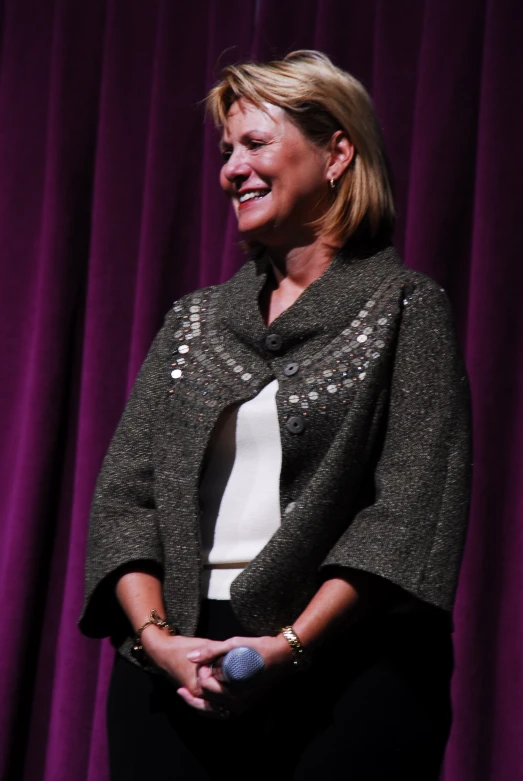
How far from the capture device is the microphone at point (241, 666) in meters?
0.98

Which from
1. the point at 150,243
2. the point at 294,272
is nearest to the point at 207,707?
the point at 294,272

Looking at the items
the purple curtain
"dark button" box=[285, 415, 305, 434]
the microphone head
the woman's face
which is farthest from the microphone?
the purple curtain

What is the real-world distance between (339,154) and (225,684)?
691 millimetres

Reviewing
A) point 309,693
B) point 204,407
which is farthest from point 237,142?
point 309,693

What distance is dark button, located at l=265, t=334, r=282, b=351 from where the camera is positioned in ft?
3.98

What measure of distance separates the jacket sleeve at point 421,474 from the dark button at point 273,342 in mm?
151

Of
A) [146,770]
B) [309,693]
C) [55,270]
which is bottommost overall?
[146,770]

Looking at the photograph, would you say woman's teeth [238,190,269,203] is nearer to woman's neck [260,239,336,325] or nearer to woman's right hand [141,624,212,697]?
woman's neck [260,239,336,325]

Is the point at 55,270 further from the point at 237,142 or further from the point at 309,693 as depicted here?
the point at 309,693

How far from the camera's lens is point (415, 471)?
107 cm

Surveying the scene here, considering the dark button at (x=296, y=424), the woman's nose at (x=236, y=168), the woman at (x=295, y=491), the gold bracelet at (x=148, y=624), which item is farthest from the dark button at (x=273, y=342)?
the gold bracelet at (x=148, y=624)

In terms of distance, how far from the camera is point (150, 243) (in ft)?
6.45

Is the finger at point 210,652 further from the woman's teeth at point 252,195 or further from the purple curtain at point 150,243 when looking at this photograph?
the purple curtain at point 150,243

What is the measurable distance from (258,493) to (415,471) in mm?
195
